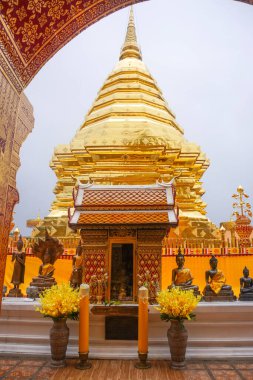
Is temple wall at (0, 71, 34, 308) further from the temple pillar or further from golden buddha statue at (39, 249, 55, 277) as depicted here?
golden buddha statue at (39, 249, 55, 277)

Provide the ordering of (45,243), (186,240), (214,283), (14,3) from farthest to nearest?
(186,240), (45,243), (214,283), (14,3)

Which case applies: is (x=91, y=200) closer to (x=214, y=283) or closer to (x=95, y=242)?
(x=95, y=242)

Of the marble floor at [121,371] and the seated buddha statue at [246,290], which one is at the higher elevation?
the seated buddha statue at [246,290]

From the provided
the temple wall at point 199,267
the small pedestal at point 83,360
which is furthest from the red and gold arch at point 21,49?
the temple wall at point 199,267

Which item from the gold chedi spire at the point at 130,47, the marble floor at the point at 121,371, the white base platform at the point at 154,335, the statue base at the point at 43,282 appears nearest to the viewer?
the marble floor at the point at 121,371

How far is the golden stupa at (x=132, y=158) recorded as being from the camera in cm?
1003

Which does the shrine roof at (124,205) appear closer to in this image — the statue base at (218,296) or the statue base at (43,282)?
the statue base at (43,282)

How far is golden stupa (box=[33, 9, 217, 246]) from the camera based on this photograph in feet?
32.9

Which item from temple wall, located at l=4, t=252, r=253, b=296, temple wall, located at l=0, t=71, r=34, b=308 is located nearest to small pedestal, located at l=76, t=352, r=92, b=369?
temple wall, located at l=0, t=71, r=34, b=308

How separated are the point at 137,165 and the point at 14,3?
8525 millimetres

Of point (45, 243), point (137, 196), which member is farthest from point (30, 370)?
point (137, 196)

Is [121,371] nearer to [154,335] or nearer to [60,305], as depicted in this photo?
[154,335]

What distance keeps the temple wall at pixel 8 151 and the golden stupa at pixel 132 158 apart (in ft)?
23.0

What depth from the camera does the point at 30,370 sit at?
12.5 ft
